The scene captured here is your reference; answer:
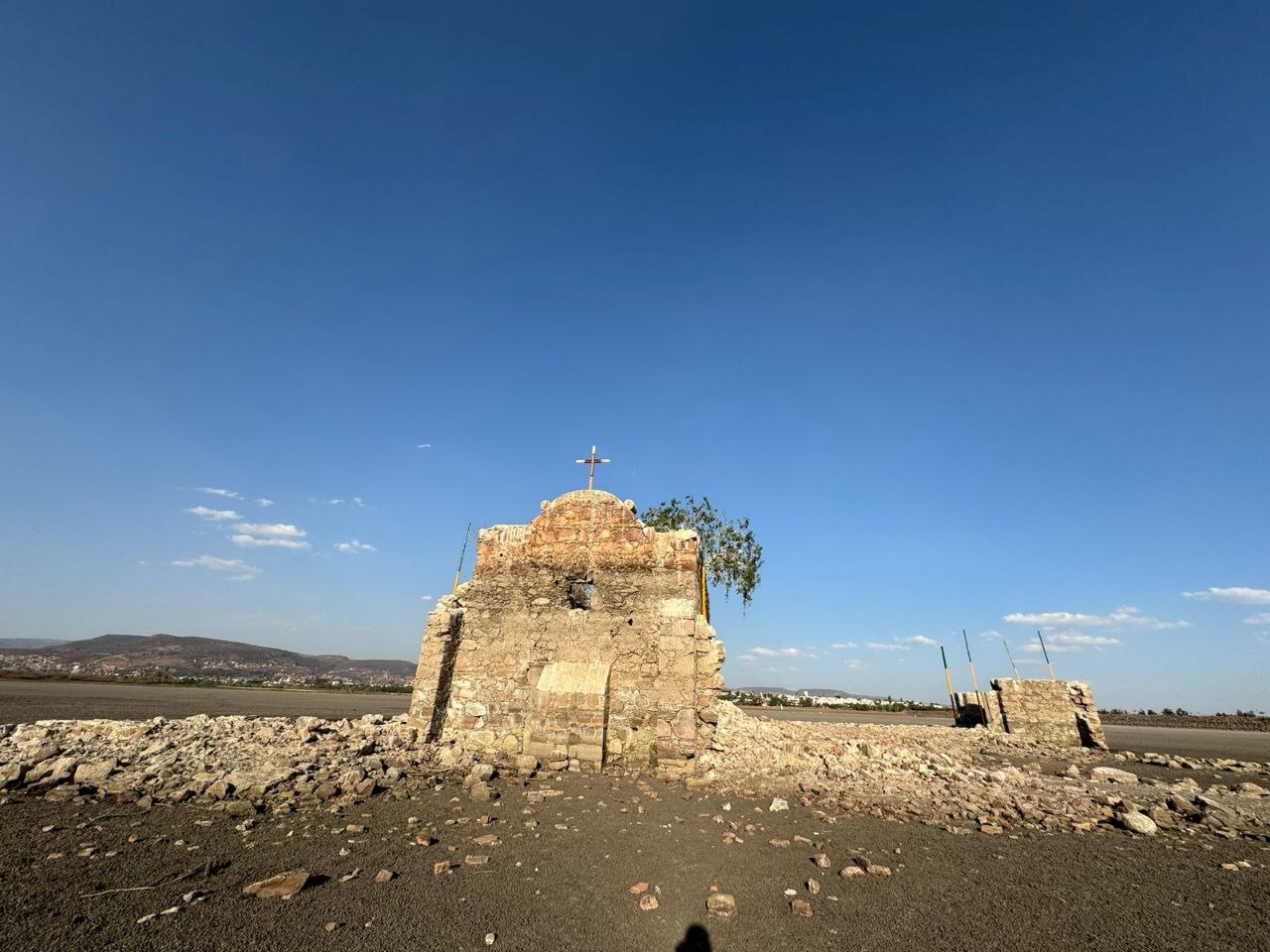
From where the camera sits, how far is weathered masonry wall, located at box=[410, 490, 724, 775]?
9.08 metres

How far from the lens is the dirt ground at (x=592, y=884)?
3652 mm

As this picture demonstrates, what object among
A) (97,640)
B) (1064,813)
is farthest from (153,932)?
(97,640)

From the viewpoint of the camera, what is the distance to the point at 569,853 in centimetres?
524

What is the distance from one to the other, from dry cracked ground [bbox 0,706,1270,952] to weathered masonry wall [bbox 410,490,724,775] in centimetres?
69

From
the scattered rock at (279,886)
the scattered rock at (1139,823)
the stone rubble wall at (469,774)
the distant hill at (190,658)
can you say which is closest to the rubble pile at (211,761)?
the stone rubble wall at (469,774)

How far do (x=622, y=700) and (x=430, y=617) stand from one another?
4.14 meters

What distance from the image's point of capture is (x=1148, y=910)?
4.39 meters

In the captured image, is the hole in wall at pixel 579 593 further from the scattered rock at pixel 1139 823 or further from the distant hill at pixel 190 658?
the distant hill at pixel 190 658

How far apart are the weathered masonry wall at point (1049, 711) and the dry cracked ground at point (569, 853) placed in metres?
7.36

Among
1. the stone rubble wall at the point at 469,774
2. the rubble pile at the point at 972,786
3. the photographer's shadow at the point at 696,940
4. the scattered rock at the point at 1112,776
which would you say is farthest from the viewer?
the scattered rock at the point at 1112,776

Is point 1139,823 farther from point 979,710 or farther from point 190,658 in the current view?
point 190,658

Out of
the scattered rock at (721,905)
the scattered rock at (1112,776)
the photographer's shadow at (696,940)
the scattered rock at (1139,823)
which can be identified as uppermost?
the scattered rock at (1112,776)

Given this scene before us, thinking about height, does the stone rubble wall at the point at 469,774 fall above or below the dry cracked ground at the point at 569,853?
above

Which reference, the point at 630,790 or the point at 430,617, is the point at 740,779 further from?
the point at 430,617
